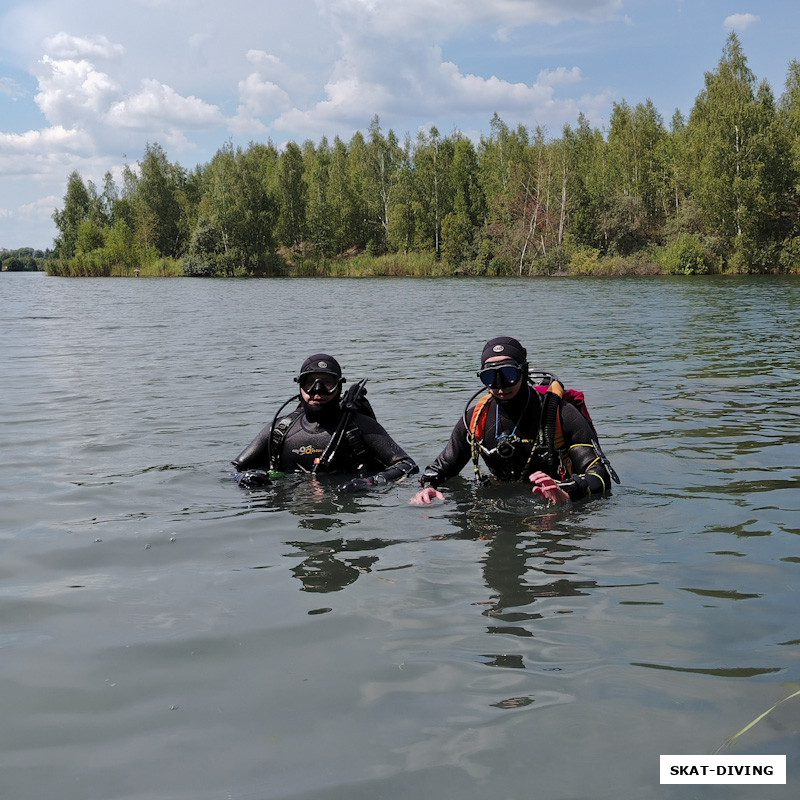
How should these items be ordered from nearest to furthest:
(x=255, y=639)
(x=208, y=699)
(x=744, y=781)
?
(x=744, y=781), (x=208, y=699), (x=255, y=639)

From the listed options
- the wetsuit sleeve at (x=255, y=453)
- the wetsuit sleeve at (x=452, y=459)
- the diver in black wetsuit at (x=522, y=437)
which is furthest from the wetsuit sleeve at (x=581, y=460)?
the wetsuit sleeve at (x=255, y=453)

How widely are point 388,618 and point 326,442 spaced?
10.3 ft

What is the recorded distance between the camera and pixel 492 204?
7581 centimetres

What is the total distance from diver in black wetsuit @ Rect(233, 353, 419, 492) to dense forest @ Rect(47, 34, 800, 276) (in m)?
51.1

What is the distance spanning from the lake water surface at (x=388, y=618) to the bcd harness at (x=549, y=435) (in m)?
0.33

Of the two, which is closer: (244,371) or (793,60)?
(244,371)

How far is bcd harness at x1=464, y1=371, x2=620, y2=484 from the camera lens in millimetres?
6555

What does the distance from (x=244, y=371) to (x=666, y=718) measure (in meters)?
12.6

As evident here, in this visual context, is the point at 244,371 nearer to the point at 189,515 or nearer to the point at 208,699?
the point at 189,515

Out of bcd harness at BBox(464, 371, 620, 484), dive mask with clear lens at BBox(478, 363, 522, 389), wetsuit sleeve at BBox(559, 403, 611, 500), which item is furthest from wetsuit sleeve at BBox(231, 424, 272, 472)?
wetsuit sleeve at BBox(559, 403, 611, 500)

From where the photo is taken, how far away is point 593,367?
592 inches

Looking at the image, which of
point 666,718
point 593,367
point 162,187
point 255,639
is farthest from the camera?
point 162,187

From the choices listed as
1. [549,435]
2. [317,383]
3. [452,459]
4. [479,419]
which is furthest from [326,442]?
[549,435]

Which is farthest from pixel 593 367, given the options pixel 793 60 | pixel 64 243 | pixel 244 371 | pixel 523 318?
pixel 64 243
